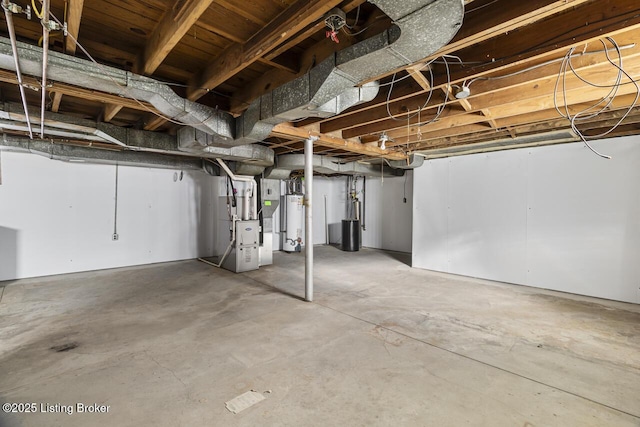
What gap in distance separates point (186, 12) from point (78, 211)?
4.71 m

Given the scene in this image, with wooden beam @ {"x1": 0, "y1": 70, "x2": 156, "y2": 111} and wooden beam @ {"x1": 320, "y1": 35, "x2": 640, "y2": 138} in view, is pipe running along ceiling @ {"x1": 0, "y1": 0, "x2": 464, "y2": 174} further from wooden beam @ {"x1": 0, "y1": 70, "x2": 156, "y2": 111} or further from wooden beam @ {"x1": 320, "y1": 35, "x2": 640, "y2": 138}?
wooden beam @ {"x1": 320, "y1": 35, "x2": 640, "y2": 138}

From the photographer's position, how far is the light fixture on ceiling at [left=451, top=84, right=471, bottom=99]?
2.41 meters

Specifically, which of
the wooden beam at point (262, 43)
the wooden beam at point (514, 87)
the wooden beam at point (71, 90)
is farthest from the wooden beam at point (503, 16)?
the wooden beam at point (71, 90)

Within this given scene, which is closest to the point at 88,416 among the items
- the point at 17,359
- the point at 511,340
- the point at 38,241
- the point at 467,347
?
the point at 17,359

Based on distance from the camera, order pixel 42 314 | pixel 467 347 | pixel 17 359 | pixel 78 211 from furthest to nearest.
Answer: pixel 78 211, pixel 42 314, pixel 467 347, pixel 17 359

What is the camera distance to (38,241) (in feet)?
14.6

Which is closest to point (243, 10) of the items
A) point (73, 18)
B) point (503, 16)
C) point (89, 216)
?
point (73, 18)

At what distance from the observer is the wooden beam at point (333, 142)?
3364mm

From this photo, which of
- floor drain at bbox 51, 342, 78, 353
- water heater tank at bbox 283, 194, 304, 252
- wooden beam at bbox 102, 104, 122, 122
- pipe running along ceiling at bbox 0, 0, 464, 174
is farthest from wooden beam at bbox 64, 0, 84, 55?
water heater tank at bbox 283, 194, 304, 252

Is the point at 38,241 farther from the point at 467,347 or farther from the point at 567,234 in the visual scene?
the point at 567,234

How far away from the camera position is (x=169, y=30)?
5.58 feet

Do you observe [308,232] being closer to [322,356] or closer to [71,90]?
[322,356]

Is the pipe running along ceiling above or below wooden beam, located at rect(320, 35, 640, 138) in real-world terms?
below

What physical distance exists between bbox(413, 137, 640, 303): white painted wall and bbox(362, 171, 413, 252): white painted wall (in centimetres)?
160
